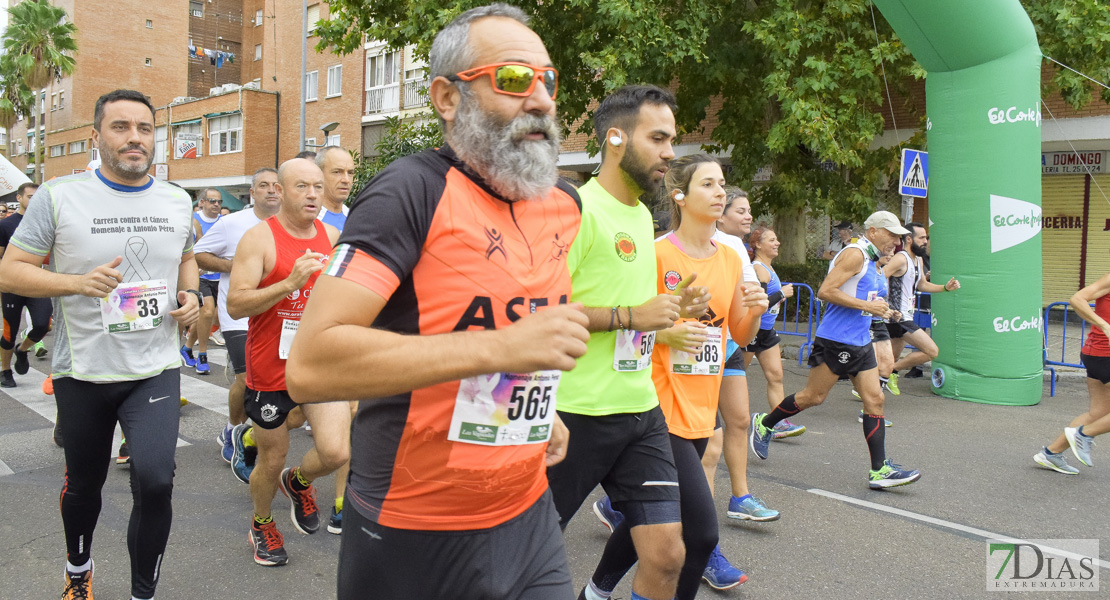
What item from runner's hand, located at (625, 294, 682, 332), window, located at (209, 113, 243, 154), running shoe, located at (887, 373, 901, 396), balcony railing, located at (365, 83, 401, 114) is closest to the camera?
runner's hand, located at (625, 294, 682, 332)

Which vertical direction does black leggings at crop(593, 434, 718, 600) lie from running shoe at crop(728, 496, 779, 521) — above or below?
above

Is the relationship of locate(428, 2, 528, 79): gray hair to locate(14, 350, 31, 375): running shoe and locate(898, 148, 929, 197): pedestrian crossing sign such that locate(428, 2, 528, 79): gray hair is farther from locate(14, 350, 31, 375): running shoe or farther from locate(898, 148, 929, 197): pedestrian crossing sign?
locate(898, 148, 929, 197): pedestrian crossing sign

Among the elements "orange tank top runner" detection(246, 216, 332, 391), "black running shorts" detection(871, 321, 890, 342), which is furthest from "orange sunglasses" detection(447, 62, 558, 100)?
"black running shorts" detection(871, 321, 890, 342)

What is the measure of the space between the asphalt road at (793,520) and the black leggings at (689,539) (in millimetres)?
819

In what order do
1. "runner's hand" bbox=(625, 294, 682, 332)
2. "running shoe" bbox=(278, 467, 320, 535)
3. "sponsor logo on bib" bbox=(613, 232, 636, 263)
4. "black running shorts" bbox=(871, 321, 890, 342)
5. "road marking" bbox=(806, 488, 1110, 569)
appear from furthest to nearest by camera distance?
"black running shorts" bbox=(871, 321, 890, 342), "running shoe" bbox=(278, 467, 320, 535), "road marking" bbox=(806, 488, 1110, 569), "sponsor logo on bib" bbox=(613, 232, 636, 263), "runner's hand" bbox=(625, 294, 682, 332)

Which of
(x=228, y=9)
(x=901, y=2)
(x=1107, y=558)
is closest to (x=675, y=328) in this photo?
(x=1107, y=558)

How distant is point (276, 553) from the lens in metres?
4.29

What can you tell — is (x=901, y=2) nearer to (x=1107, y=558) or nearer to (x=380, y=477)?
(x=1107, y=558)

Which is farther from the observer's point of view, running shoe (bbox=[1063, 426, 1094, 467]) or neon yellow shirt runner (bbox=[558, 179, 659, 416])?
running shoe (bbox=[1063, 426, 1094, 467])

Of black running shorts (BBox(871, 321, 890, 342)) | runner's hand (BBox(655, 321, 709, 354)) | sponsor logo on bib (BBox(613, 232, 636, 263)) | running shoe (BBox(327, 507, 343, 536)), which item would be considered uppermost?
sponsor logo on bib (BBox(613, 232, 636, 263))

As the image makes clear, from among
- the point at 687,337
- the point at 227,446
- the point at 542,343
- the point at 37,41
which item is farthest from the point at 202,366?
the point at 37,41

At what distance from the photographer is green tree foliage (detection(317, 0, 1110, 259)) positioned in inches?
477

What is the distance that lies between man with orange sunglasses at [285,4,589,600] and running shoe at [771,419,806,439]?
5.60 meters

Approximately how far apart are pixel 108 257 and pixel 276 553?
170cm
